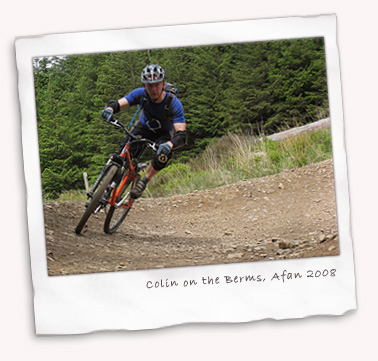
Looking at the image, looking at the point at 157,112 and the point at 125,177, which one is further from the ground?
the point at 157,112

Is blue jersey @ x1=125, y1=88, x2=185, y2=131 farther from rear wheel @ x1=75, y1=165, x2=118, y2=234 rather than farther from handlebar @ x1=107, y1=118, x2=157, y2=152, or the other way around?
rear wheel @ x1=75, y1=165, x2=118, y2=234

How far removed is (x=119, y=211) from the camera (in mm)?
6000

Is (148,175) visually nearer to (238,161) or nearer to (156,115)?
(156,115)

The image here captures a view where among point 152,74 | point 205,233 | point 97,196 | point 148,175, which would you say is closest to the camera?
point 152,74

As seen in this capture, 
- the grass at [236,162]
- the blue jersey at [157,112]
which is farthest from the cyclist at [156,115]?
the grass at [236,162]

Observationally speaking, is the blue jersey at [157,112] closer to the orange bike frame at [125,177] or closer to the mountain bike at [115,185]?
the mountain bike at [115,185]

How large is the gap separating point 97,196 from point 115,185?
0.20m

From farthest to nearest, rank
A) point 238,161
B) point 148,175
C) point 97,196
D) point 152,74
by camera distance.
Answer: point 238,161
point 148,175
point 97,196
point 152,74

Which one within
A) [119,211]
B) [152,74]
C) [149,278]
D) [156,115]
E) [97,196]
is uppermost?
[152,74]

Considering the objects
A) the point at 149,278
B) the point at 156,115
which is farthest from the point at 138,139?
the point at 149,278

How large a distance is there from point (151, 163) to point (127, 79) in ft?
2.75

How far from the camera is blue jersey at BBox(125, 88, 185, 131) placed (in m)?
5.66
